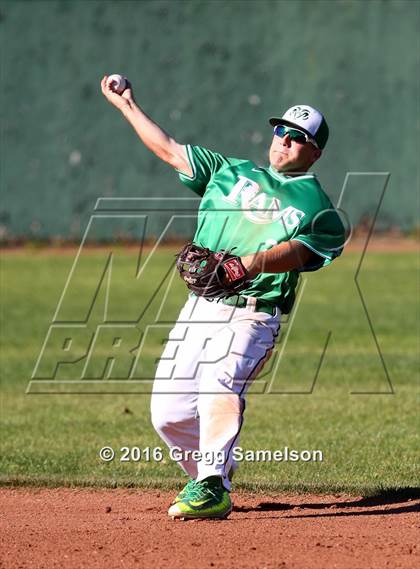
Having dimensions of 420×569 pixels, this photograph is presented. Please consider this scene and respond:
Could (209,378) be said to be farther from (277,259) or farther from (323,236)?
(323,236)

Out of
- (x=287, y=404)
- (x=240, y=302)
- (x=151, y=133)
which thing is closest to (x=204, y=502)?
(x=240, y=302)

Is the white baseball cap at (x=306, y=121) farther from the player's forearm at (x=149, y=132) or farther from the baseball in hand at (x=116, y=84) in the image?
the baseball in hand at (x=116, y=84)

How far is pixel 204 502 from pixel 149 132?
197 cm

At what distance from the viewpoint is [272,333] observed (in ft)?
19.8

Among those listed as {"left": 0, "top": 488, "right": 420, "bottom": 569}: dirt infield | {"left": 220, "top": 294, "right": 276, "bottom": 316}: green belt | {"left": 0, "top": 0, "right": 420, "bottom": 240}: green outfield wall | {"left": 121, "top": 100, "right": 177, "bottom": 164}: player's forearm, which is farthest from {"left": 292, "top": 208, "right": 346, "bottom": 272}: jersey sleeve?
{"left": 0, "top": 0, "right": 420, "bottom": 240}: green outfield wall

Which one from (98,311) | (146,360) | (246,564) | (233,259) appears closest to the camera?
(246,564)

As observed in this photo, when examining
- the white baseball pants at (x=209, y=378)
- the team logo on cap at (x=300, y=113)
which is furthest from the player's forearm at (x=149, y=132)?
the white baseball pants at (x=209, y=378)

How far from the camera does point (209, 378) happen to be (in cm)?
590

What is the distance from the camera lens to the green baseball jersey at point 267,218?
5.92 meters

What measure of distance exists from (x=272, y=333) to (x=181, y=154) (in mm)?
1091

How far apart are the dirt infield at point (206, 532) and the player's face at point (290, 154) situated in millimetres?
1875

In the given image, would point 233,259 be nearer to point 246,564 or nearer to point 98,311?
point 246,564

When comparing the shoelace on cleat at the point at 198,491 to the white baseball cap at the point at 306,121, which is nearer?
the shoelace on cleat at the point at 198,491

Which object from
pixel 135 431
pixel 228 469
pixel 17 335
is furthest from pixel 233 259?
pixel 17 335
